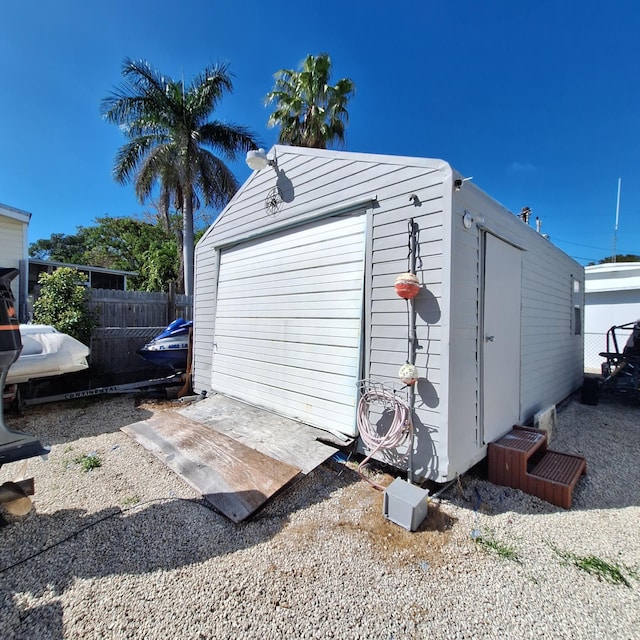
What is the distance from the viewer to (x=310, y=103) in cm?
1159

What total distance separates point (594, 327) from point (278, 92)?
1460 cm

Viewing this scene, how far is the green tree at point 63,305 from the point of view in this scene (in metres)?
5.75

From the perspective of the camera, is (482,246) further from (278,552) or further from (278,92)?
(278,92)

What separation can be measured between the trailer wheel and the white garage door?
577 cm

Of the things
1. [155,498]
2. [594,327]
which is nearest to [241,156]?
[155,498]

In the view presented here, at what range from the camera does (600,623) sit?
1624 mm

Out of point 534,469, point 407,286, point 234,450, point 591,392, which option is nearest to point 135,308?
point 234,450

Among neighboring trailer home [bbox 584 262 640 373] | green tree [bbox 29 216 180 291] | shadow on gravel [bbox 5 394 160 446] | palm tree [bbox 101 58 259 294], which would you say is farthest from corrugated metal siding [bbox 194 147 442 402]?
green tree [bbox 29 216 180 291]

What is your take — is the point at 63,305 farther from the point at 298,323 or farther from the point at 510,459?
the point at 510,459

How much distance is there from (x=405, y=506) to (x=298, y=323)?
230cm

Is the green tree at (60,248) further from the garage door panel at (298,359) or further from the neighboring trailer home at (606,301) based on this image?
the neighboring trailer home at (606,301)

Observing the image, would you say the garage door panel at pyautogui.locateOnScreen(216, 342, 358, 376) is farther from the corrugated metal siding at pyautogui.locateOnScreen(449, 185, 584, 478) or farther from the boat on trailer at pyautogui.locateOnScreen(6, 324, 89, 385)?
the boat on trailer at pyautogui.locateOnScreen(6, 324, 89, 385)

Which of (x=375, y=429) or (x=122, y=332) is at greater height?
(x=122, y=332)

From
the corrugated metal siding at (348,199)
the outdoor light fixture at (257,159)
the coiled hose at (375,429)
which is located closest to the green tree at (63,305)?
the corrugated metal siding at (348,199)
